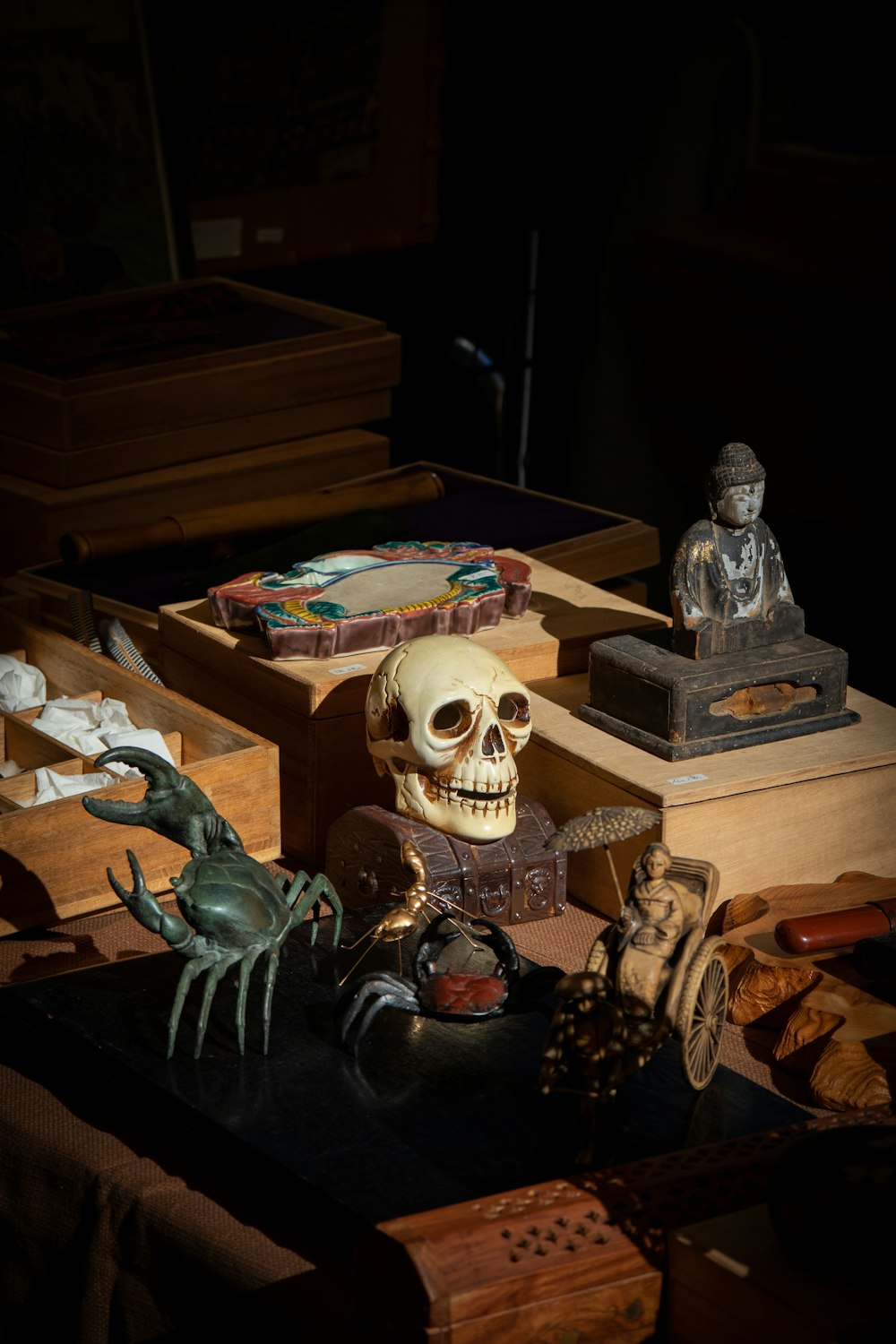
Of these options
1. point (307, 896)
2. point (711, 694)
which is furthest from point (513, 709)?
point (307, 896)

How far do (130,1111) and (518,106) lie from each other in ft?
12.7

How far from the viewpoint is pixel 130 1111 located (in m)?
2.30

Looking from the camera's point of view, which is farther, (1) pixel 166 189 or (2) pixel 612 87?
(2) pixel 612 87

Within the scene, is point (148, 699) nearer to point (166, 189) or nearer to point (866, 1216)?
point (866, 1216)

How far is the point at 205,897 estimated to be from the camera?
2262 millimetres

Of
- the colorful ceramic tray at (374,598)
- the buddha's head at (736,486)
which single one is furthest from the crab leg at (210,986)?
the buddha's head at (736,486)

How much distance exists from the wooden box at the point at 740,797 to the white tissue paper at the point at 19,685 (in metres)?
0.97

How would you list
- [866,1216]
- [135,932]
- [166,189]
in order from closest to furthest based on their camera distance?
[866,1216]
[135,932]
[166,189]

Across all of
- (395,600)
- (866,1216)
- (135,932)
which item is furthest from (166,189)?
(866,1216)

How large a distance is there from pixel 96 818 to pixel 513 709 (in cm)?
68

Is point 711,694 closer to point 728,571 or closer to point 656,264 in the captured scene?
point 728,571

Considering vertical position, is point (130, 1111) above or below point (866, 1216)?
below

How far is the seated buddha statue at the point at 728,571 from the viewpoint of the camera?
2828mm

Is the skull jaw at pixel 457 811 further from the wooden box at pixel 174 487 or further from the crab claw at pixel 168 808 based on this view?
the wooden box at pixel 174 487
